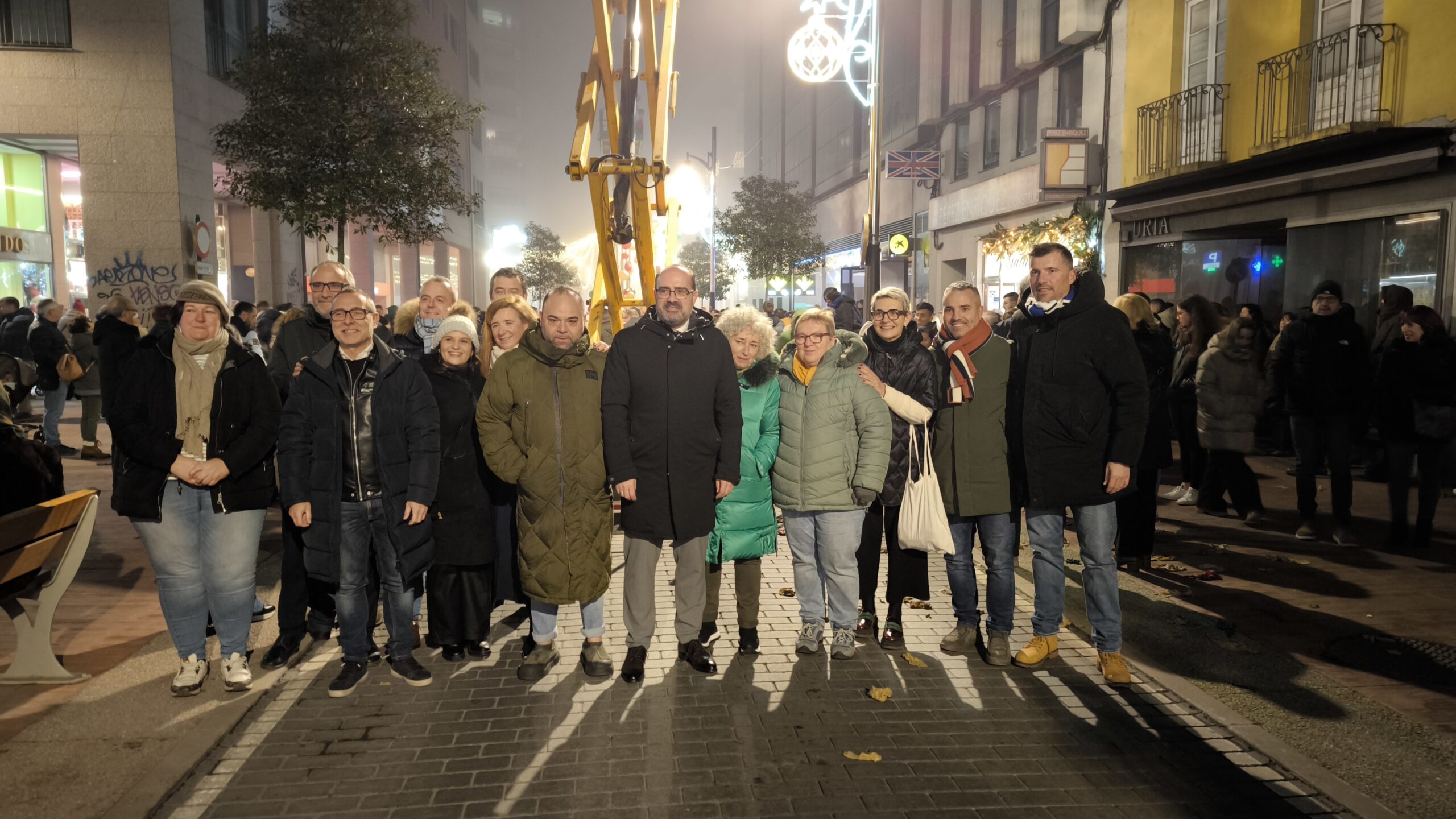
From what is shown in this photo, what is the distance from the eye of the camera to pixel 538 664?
5348 mm

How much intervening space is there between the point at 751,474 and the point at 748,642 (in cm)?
99

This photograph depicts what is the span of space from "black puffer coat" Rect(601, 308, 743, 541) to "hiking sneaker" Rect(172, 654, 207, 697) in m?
2.31

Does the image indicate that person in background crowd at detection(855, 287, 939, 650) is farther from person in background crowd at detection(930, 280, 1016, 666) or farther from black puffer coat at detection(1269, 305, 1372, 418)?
black puffer coat at detection(1269, 305, 1372, 418)

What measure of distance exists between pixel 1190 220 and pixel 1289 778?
1371 cm

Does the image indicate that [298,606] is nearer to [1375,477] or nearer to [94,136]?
[1375,477]

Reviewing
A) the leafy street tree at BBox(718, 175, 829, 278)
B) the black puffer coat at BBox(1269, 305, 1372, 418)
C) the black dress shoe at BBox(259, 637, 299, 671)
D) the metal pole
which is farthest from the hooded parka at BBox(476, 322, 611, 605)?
the leafy street tree at BBox(718, 175, 829, 278)

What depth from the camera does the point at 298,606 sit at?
5594 millimetres

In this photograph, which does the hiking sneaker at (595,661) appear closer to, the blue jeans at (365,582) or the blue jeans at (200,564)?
the blue jeans at (365,582)

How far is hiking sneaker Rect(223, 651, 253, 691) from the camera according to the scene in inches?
198

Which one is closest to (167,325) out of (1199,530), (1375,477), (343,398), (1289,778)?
(343,398)

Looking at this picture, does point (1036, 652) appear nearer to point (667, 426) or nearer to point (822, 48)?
point (667, 426)

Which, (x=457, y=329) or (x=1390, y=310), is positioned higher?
(x=1390, y=310)

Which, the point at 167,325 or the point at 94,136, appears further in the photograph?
the point at 94,136

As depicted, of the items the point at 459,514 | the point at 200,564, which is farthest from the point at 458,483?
the point at 200,564
